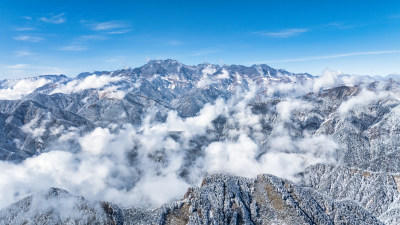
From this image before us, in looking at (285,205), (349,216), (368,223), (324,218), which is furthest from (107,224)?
(368,223)

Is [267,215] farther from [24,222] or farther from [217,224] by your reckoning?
[24,222]

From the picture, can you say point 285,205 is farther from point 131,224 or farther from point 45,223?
point 45,223

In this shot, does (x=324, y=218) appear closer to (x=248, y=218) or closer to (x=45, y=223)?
(x=248, y=218)

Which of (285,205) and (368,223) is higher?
(285,205)

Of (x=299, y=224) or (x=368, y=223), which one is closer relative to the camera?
(x=299, y=224)

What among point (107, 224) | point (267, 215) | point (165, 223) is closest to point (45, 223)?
point (107, 224)

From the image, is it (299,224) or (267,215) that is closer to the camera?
(299,224)

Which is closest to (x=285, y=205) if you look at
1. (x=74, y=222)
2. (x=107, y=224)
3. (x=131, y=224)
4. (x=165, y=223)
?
(x=165, y=223)
